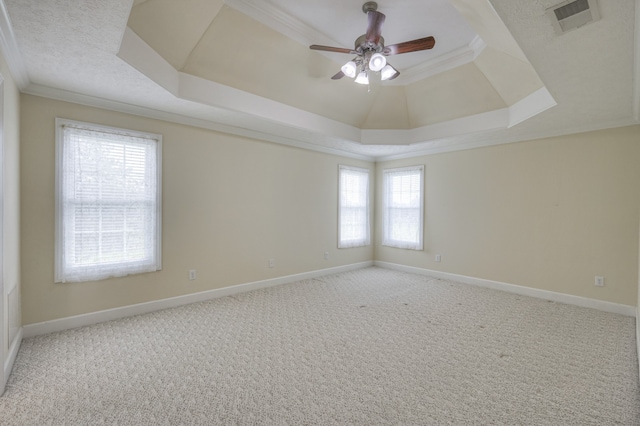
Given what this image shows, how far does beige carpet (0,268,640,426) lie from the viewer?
6.33 ft

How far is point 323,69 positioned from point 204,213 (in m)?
2.57

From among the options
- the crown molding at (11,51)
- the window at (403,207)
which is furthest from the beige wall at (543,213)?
the crown molding at (11,51)

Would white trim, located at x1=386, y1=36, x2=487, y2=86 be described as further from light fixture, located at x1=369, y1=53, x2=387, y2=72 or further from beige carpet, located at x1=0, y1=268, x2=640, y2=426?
beige carpet, located at x1=0, y1=268, x2=640, y2=426

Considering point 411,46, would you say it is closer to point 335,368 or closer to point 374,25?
point 374,25

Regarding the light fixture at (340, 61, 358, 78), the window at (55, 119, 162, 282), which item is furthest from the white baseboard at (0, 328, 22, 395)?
the light fixture at (340, 61, 358, 78)

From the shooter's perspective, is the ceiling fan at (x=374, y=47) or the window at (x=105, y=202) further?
the window at (x=105, y=202)

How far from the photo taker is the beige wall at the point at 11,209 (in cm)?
227

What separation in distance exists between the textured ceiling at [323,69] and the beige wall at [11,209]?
32 centimetres

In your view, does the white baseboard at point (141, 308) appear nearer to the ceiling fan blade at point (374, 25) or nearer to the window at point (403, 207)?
the window at point (403, 207)

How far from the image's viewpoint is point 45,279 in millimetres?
3088

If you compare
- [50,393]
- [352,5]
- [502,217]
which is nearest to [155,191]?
[50,393]

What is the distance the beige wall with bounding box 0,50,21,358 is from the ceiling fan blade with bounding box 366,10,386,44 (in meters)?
2.90

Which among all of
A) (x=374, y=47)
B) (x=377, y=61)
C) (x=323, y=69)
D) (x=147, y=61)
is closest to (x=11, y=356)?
(x=147, y=61)

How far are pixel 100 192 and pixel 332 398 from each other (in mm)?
3224
